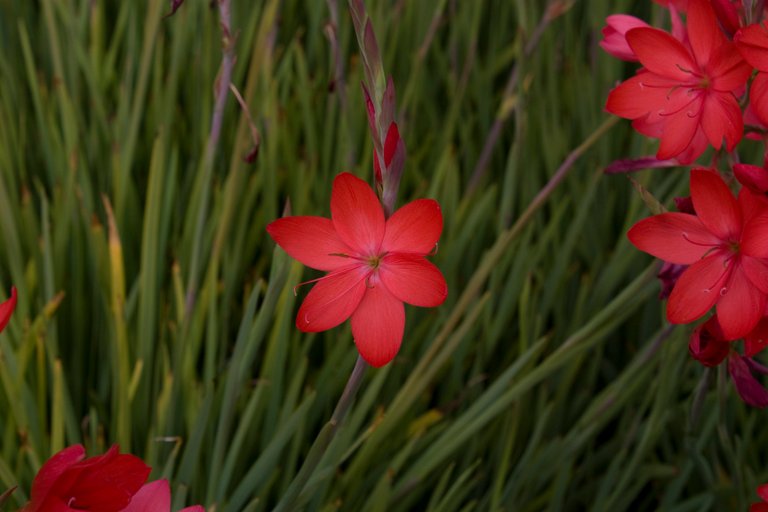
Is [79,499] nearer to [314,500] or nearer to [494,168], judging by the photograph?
[314,500]

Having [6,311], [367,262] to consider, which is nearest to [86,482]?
[6,311]

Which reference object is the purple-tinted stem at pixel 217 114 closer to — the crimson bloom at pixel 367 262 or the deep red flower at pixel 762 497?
the crimson bloom at pixel 367 262

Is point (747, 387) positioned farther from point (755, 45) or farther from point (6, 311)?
point (6, 311)

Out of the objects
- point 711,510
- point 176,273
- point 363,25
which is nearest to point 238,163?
point 176,273

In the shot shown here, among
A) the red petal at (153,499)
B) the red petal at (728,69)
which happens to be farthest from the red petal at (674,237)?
the red petal at (153,499)

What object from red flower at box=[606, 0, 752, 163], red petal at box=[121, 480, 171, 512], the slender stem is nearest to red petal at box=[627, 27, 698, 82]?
red flower at box=[606, 0, 752, 163]

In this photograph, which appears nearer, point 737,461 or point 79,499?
point 79,499
